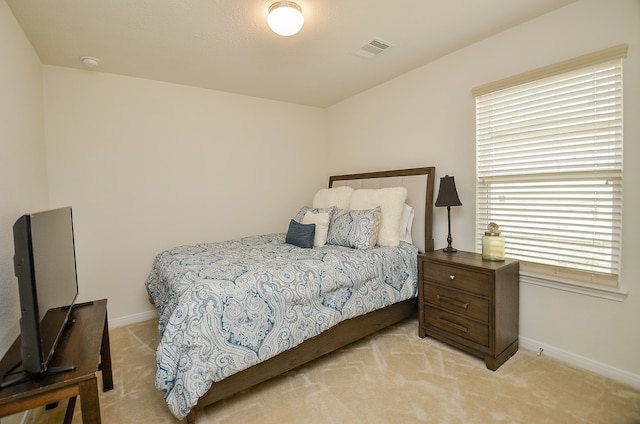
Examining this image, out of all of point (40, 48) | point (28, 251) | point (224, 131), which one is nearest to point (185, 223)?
point (224, 131)

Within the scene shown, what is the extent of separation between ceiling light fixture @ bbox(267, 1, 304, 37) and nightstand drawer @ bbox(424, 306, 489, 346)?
234cm

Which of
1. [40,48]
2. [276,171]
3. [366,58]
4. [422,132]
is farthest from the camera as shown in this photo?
[276,171]

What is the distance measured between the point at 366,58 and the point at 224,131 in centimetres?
180

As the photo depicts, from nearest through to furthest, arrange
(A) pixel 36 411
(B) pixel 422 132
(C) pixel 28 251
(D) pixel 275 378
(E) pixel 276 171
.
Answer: (C) pixel 28 251 < (A) pixel 36 411 < (D) pixel 275 378 < (B) pixel 422 132 < (E) pixel 276 171

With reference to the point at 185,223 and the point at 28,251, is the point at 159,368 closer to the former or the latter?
the point at 28,251

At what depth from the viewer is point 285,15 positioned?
190 cm

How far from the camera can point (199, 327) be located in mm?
1638

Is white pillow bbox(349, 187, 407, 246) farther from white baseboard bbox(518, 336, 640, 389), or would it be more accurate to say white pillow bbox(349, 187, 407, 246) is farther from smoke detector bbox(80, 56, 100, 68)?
smoke detector bbox(80, 56, 100, 68)

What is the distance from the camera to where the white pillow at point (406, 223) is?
303cm

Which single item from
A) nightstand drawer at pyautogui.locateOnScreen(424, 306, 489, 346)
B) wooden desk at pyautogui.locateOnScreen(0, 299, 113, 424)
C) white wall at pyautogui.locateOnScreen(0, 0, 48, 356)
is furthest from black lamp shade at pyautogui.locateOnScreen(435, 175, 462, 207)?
A: white wall at pyautogui.locateOnScreen(0, 0, 48, 356)

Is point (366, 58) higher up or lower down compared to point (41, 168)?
higher up

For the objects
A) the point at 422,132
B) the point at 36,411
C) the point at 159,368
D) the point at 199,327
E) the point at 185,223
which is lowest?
the point at 36,411

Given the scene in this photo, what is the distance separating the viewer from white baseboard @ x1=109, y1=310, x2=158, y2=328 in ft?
9.96

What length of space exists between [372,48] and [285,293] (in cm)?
212
